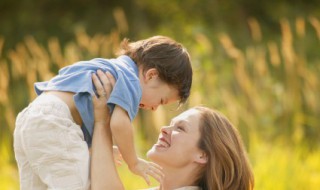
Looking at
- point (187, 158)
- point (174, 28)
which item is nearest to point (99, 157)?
point (187, 158)

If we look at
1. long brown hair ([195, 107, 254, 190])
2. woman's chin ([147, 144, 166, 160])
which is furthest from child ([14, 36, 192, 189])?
long brown hair ([195, 107, 254, 190])

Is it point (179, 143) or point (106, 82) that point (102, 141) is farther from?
point (179, 143)

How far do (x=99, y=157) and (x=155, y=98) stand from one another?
36 cm

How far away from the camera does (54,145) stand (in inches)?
156

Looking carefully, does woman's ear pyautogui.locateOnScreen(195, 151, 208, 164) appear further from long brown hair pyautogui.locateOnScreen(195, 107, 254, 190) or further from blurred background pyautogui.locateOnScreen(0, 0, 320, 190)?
blurred background pyautogui.locateOnScreen(0, 0, 320, 190)

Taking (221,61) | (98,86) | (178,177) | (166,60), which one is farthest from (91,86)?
(221,61)

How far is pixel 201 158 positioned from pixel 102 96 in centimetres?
62

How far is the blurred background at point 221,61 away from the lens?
6.54m

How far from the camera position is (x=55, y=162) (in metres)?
3.97

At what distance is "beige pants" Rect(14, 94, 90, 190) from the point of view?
12.9ft

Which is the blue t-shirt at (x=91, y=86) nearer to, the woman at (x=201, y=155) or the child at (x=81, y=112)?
the child at (x=81, y=112)

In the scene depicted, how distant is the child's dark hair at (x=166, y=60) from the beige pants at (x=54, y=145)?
438mm

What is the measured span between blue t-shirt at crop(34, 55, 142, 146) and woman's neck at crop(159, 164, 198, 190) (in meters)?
0.42

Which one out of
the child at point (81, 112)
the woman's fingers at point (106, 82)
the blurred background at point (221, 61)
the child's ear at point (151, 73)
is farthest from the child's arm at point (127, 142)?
the blurred background at point (221, 61)
